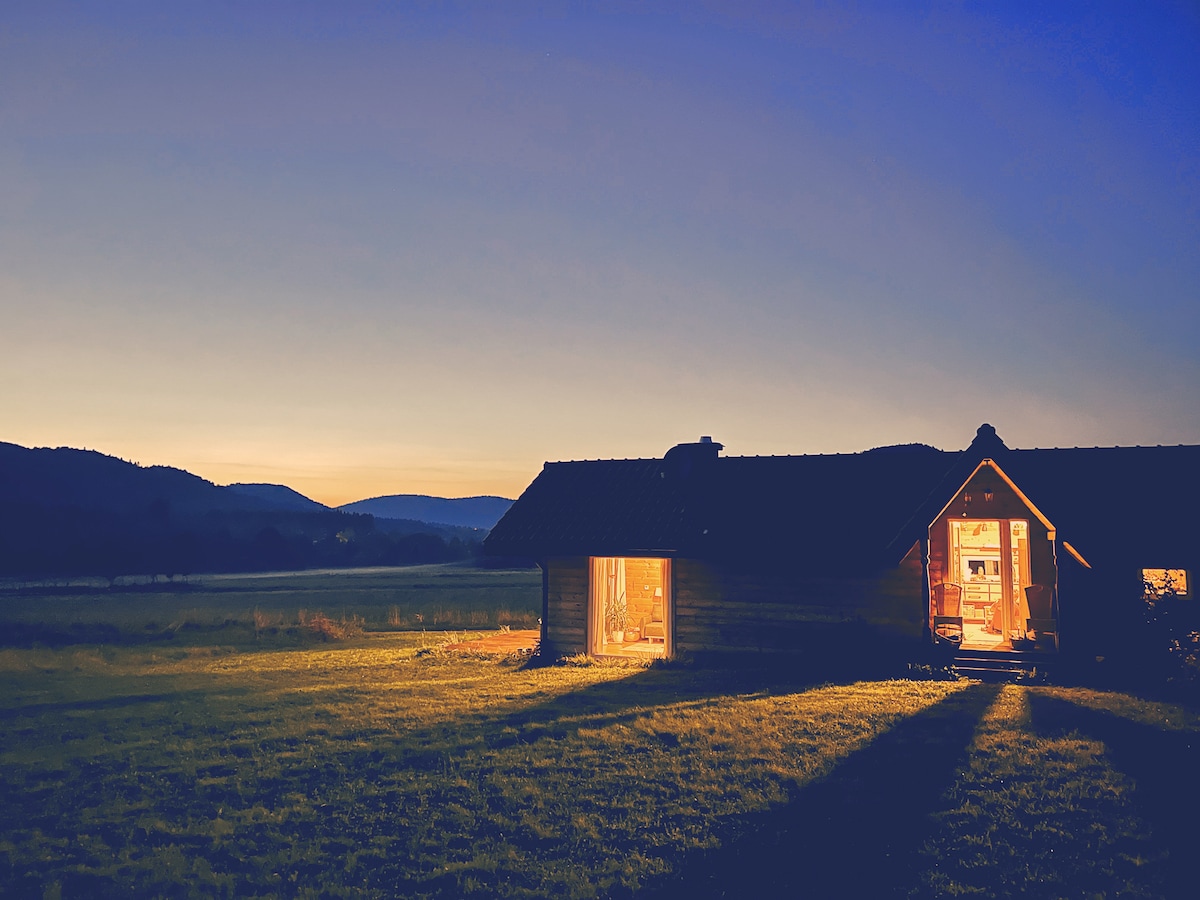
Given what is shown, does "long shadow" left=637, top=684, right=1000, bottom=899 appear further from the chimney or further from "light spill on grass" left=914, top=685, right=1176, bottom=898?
the chimney

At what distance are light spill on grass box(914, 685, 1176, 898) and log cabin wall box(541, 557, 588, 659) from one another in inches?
400

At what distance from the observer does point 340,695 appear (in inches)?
594

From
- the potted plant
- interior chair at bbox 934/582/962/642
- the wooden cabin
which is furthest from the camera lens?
the potted plant

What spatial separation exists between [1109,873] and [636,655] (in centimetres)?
1274

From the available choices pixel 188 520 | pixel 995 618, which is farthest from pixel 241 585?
pixel 188 520

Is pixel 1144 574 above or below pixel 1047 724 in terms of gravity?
above

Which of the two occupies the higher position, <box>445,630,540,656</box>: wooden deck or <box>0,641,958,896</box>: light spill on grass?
<box>0,641,958,896</box>: light spill on grass

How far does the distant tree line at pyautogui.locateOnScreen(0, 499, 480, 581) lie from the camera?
71812mm

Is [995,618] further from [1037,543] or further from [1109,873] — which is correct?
[1109,873]

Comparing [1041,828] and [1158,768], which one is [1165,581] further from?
[1041,828]

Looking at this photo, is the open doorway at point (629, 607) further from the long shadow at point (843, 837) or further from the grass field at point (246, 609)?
the long shadow at point (843, 837)

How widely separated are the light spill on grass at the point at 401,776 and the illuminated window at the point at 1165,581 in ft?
15.8

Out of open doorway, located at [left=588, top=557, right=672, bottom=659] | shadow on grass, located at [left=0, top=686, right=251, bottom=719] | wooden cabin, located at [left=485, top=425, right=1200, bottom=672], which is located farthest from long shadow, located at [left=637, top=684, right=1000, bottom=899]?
shadow on grass, located at [left=0, top=686, right=251, bottom=719]

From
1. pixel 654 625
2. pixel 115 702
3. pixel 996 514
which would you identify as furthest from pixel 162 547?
pixel 996 514
